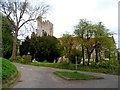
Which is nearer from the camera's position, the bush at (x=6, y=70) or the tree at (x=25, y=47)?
the bush at (x=6, y=70)

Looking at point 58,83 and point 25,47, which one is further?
point 25,47

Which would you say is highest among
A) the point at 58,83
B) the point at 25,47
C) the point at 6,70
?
the point at 25,47

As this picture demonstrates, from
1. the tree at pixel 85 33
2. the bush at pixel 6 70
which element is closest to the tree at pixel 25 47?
the tree at pixel 85 33

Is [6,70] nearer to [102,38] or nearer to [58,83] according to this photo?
[58,83]

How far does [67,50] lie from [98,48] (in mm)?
5627

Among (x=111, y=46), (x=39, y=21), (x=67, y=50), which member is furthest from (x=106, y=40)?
(x=39, y=21)

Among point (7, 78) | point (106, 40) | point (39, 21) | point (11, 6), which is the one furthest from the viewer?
point (39, 21)

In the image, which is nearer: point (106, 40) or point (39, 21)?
point (106, 40)

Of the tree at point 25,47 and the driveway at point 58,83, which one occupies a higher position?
the tree at point 25,47

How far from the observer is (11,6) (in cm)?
4888

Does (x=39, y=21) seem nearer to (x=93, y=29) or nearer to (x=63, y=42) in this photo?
(x=63, y=42)

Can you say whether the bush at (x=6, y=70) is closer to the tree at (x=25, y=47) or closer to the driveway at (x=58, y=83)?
the driveway at (x=58, y=83)

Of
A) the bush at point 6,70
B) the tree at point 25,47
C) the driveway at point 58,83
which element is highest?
the tree at point 25,47

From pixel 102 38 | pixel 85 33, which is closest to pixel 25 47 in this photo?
pixel 85 33
